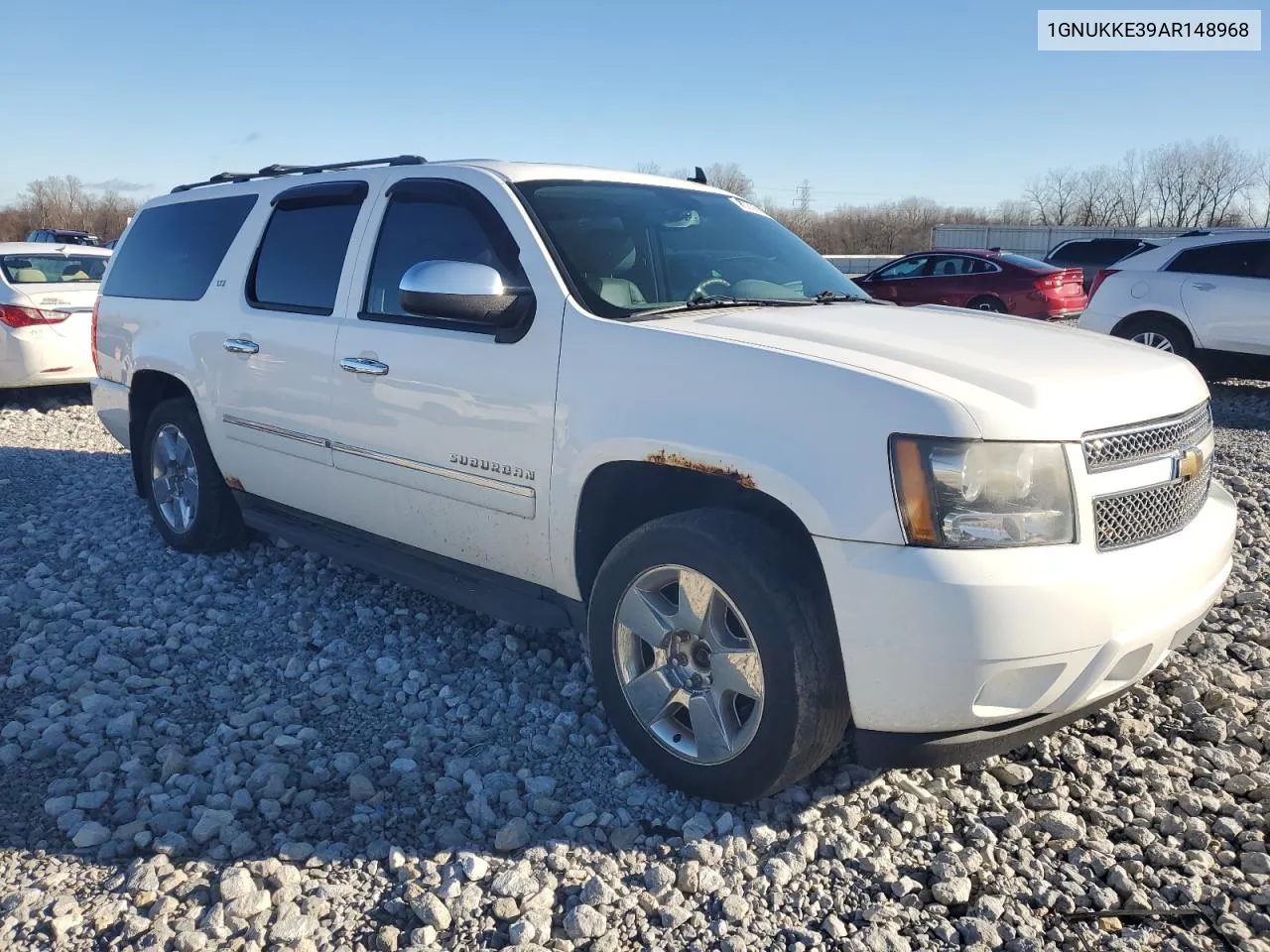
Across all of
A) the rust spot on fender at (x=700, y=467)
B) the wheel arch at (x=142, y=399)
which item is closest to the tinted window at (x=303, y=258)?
the wheel arch at (x=142, y=399)

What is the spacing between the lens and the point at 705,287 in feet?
12.1

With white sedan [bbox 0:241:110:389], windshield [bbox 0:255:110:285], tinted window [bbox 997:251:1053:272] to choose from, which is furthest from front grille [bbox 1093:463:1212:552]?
tinted window [bbox 997:251:1053:272]

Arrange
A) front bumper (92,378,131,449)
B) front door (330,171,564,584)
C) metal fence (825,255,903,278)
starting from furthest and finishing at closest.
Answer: metal fence (825,255,903,278)
front bumper (92,378,131,449)
front door (330,171,564,584)

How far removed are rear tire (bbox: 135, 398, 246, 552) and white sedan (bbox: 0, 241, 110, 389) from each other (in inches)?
183

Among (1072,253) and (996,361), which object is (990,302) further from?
(996,361)

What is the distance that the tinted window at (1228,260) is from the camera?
9.70 meters

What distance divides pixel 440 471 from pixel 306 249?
1.46m

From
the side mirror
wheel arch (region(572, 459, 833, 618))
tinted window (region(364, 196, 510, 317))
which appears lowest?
wheel arch (region(572, 459, 833, 618))

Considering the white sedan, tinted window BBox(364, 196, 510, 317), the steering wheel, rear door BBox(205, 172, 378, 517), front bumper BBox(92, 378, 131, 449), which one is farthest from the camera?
the white sedan

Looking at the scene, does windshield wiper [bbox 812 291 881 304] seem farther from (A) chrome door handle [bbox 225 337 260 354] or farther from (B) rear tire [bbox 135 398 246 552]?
(B) rear tire [bbox 135 398 246 552]

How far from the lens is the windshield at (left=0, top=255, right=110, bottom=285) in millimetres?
9633

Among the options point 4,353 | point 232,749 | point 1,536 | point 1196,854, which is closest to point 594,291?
point 232,749

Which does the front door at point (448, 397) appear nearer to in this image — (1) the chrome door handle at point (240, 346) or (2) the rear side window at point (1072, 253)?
(1) the chrome door handle at point (240, 346)

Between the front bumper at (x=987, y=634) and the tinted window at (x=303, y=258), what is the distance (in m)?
2.61
